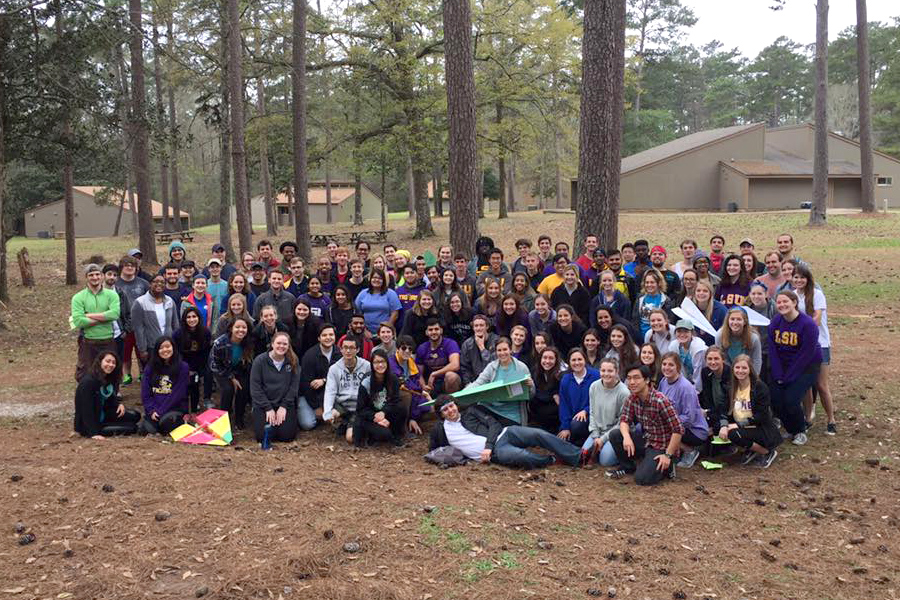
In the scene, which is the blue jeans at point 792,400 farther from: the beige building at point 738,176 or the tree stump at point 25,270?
the beige building at point 738,176

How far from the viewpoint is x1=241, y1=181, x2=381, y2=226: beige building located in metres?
61.1

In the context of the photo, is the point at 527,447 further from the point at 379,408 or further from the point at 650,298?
the point at 650,298

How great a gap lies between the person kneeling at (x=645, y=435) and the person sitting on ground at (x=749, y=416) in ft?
1.74

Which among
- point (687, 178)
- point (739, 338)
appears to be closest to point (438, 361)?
point (739, 338)

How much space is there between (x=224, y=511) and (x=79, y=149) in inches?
514

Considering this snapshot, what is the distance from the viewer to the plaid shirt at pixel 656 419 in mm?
6594

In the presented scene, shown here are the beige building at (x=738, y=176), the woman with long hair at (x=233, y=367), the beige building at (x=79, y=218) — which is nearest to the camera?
the woman with long hair at (x=233, y=367)

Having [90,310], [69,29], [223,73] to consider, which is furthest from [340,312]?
[223,73]

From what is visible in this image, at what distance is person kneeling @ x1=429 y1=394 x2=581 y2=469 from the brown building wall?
3217 cm

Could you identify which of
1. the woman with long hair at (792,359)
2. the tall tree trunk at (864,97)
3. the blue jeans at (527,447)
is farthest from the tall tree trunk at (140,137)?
the tall tree trunk at (864,97)

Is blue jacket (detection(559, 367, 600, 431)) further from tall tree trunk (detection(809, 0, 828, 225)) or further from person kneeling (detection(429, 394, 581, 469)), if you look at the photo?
tall tree trunk (detection(809, 0, 828, 225))

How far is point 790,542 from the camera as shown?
17.8 feet

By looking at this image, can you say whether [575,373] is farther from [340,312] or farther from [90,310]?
[90,310]

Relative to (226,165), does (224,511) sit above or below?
below
